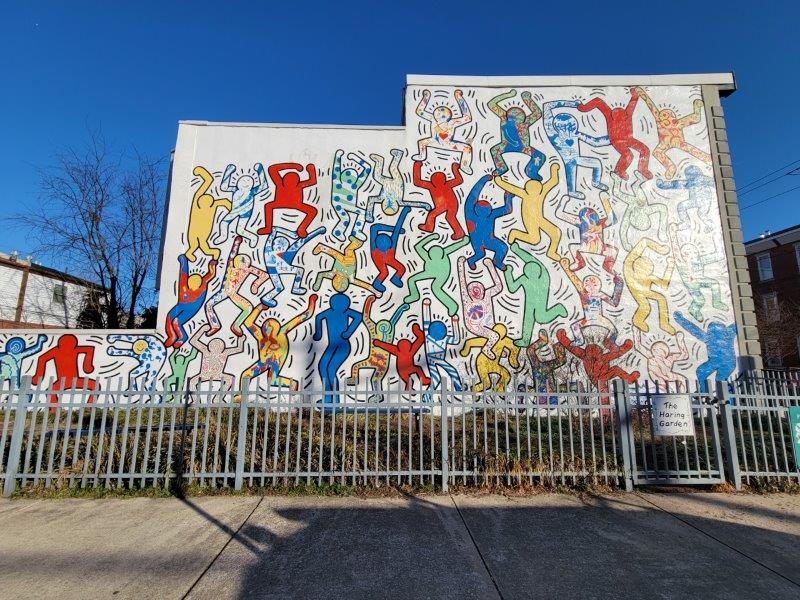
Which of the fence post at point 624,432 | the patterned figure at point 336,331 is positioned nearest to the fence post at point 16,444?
the patterned figure at point 336,331

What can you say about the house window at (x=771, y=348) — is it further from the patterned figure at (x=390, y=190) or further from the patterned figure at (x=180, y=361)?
the patterned figure at (x=180, y=361)

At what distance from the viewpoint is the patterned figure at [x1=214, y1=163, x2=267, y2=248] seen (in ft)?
39.1

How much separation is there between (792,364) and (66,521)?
36273mm

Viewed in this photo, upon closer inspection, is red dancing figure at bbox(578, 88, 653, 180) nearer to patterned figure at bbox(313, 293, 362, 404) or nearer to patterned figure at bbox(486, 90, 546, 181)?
patterned figure at bbox(486, 90, 546, 181)

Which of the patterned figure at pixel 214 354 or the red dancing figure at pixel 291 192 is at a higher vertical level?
the red dancing figure at pixel 291 192

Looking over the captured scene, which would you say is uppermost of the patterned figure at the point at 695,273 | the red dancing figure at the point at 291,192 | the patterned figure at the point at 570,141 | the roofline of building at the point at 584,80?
the roofline of building at the point at 584,80

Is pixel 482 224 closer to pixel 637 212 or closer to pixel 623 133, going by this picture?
pixel 637 212

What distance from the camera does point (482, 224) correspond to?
12062 mm

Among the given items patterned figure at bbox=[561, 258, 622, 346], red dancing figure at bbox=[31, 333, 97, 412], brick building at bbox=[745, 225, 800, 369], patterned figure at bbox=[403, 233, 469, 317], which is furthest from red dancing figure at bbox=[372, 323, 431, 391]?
brick building at bbox=[745, 225, 800, 369]

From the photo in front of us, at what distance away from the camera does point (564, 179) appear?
12.4 meters

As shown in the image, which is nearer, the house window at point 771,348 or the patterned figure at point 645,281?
the patterned figure at point 645,281

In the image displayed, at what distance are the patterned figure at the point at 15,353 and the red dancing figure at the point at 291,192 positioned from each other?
20.1 ft

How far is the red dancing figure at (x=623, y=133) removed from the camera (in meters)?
12.5

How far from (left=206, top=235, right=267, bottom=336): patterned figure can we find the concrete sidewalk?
638cm
